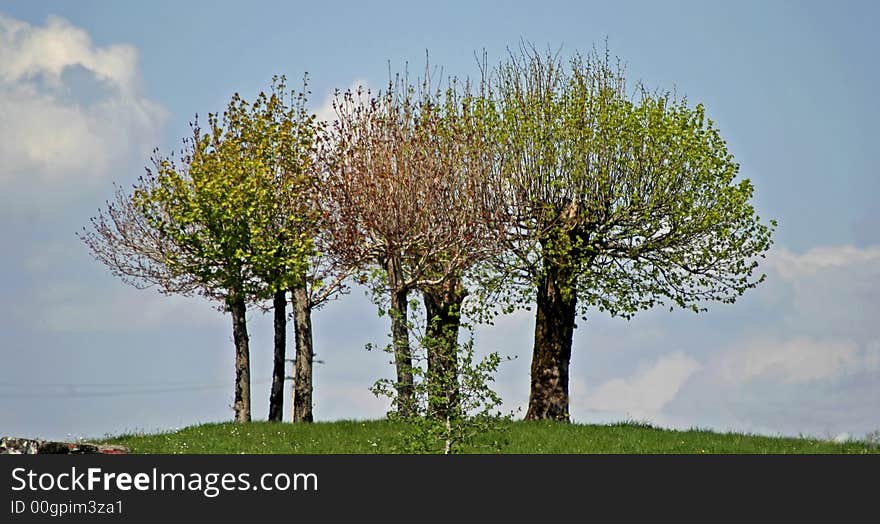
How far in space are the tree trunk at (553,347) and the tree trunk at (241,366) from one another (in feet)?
32.0

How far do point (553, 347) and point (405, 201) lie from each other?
7.74m

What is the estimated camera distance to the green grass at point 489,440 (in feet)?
81.5

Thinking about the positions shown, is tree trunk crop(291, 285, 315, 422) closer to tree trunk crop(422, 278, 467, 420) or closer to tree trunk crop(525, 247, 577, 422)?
tree trunk crop(525, 247, 577, 422)

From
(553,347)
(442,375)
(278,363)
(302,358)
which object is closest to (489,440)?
(442,375)

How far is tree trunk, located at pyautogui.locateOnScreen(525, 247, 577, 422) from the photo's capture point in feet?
105

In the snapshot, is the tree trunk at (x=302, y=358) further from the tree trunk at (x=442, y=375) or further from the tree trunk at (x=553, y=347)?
the tree trunk at (x=442, y=375)

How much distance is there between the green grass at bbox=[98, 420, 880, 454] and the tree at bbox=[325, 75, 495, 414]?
3063 mm

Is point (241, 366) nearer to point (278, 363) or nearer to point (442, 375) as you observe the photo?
point (278, 363)

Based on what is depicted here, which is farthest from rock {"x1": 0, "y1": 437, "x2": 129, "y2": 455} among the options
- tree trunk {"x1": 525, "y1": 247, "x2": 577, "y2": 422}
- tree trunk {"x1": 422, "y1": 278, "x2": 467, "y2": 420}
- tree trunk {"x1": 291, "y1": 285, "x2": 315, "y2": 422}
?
tree trunk {"x1": 525, "y1": 247, "x2": 577, "y2": 422}

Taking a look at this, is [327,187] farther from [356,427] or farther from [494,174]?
[356,427]

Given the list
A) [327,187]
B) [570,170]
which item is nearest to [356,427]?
[327,187]

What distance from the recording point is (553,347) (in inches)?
1267
